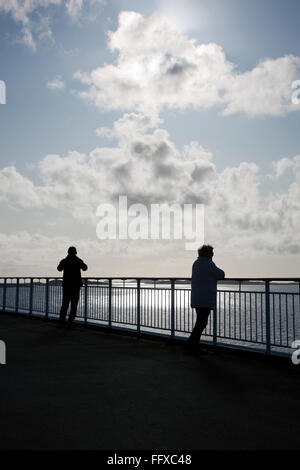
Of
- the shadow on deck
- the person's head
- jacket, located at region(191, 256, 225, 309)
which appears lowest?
the shadow on deck

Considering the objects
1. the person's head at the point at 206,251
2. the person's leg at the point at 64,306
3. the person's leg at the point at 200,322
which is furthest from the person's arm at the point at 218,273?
the person's leg at the point at 64,306

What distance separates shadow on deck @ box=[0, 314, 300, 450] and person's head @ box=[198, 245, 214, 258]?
1861mm

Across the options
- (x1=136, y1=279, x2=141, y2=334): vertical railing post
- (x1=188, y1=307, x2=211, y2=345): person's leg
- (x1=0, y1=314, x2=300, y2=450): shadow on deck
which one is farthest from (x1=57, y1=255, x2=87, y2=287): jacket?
(x1=188, y1=307, x2=211, y2=345): person's leg

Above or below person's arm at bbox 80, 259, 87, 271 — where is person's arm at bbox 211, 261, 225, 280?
below

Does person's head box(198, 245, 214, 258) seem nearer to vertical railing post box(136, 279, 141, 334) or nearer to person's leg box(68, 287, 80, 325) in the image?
vertical railing post box(136, 279, 141, 334)

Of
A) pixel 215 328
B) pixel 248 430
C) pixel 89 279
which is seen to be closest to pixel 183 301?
pixel 215 328

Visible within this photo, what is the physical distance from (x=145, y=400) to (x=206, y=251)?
415 cm

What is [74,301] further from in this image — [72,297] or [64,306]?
[64,306]

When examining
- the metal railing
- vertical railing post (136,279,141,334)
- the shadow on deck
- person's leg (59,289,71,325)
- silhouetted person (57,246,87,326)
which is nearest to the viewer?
the shadow on deck

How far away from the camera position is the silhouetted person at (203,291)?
8758 millimetres

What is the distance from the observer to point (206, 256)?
9000 mm

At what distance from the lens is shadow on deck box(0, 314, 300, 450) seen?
398 centimetres
